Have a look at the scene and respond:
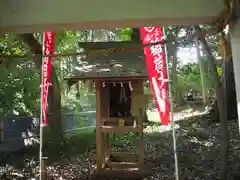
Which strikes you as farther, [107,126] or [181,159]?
[181,159]

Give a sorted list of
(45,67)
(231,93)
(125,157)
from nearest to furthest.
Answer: (45,67) < (125,157) < (231,93)

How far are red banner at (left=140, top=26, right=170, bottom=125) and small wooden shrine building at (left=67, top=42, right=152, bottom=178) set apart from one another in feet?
6.22

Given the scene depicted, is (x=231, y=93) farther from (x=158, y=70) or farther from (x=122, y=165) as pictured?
(x=158, y=70)

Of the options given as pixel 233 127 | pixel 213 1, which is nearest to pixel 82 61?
pixel 213 1

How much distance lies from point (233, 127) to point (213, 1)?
840 cm

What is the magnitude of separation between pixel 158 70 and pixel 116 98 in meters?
2.65

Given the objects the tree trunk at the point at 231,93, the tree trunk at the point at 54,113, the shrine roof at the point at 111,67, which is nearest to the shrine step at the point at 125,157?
the shrine roof at the point at 111,67

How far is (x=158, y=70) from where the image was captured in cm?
411

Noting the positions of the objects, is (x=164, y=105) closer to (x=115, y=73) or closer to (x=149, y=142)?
(x=115, y=73)

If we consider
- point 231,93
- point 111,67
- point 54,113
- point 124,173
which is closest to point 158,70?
point 111,67

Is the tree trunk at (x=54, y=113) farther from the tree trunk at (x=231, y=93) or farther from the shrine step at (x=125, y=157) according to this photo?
the tree trunk at (x=231, y=93)

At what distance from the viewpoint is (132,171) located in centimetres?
636

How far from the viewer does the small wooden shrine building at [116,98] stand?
621cm

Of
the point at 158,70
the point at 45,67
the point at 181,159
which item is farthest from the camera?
the point at 181,159
